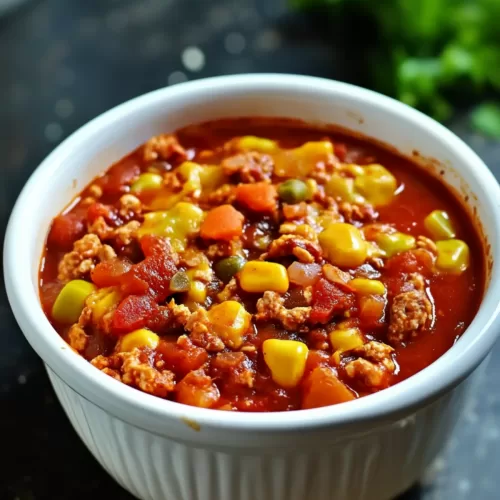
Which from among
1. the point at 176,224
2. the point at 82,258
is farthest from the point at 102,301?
the point at 176,224

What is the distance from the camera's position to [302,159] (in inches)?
102

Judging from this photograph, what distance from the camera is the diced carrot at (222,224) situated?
2.29 metres

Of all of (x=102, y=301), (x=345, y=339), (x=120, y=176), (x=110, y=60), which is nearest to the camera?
(x=345, y=339)

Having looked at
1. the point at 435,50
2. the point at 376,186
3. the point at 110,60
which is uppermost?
the point at 376,186

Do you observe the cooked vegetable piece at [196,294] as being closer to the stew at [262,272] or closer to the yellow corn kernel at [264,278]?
the stew at [262,272]

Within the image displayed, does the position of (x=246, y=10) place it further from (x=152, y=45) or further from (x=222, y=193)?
(x=222, y=193)

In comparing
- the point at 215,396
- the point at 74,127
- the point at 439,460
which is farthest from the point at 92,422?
the point at 74,127

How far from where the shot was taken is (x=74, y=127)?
3.52 m

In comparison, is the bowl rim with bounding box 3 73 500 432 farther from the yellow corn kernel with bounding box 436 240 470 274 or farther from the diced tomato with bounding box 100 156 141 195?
the diced tomato with bounding box 100 156 141 195

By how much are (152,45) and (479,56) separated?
5.11 feet

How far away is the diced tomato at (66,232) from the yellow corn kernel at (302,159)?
2.10 feet

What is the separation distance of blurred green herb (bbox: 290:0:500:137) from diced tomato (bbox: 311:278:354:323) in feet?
5.33

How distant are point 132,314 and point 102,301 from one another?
0.36ft

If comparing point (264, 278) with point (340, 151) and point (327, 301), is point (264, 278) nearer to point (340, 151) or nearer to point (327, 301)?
point (327, 301)
